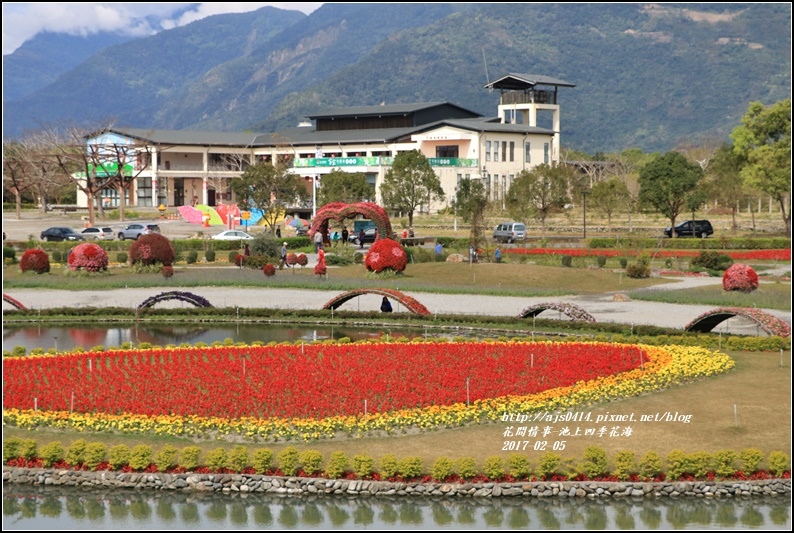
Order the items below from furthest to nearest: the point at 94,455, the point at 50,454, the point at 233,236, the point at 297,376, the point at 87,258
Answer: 1. the point at 233,236
2. the point at 87,258
3. the point at 297,376
4. the point at 50,454
5. the point at 94,455

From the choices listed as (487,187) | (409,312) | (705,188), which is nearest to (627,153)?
(487,187)

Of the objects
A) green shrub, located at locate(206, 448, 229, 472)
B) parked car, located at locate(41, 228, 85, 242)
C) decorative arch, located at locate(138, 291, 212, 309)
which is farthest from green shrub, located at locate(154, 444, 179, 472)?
parked car, located at locate(41, 228, 85, 242)

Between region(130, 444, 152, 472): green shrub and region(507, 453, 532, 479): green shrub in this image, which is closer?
region(507, 453, 532, 479): green shrub

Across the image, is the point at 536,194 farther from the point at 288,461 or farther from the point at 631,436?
the point at 288,461

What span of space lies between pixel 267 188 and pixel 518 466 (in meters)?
63.9

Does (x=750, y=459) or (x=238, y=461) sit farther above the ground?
(x=750, y=459)

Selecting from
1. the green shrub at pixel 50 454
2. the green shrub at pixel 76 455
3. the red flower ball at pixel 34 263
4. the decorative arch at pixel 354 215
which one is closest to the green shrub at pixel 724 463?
the green shrub at pixel 76 455

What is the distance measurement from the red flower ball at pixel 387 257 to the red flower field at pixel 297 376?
20.2m

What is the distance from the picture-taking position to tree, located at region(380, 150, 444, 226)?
89125 mm

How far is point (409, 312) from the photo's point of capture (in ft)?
143

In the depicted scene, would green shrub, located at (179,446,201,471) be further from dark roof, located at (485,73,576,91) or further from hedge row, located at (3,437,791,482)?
dark roof, located at (485,73,576,91)

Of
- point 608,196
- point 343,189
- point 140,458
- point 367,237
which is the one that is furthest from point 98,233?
point 140,458

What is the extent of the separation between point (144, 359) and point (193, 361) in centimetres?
176

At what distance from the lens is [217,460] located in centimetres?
2311
